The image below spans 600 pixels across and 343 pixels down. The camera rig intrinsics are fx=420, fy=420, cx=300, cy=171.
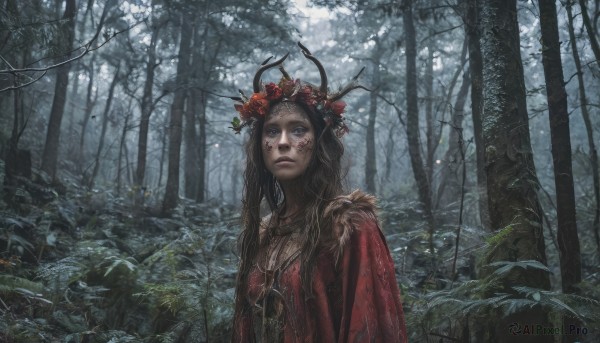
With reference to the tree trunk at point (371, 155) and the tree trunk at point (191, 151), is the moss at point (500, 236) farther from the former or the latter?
the tree trunk at point (371, 155)

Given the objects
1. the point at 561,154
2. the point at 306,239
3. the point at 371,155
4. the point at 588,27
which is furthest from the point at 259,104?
the point at 371,155

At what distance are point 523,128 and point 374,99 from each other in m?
17.1

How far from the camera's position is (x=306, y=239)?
236 centimetres

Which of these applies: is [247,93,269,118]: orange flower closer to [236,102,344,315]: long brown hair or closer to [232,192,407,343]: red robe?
[236,102,344,315]: long brown hair

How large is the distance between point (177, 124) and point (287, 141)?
10.5m

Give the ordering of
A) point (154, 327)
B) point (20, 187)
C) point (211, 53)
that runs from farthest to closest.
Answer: point (211, 53), point (20, 187), point (154, 327)

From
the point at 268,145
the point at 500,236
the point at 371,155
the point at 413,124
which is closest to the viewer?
the point at 268,145

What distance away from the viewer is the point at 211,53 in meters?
16.8

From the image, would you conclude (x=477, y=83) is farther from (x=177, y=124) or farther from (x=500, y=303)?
(x=177, y=124)

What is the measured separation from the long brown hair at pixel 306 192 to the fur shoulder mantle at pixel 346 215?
0.07 meters

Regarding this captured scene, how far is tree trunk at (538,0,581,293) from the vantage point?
11.9 feet

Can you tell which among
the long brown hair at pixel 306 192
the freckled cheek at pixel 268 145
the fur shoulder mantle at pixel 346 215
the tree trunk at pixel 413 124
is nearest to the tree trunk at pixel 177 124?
the tree trunk at pixel 413 124

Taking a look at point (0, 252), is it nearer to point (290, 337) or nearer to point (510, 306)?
point (290, 337)

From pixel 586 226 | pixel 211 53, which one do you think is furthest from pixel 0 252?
pixel 211 53
